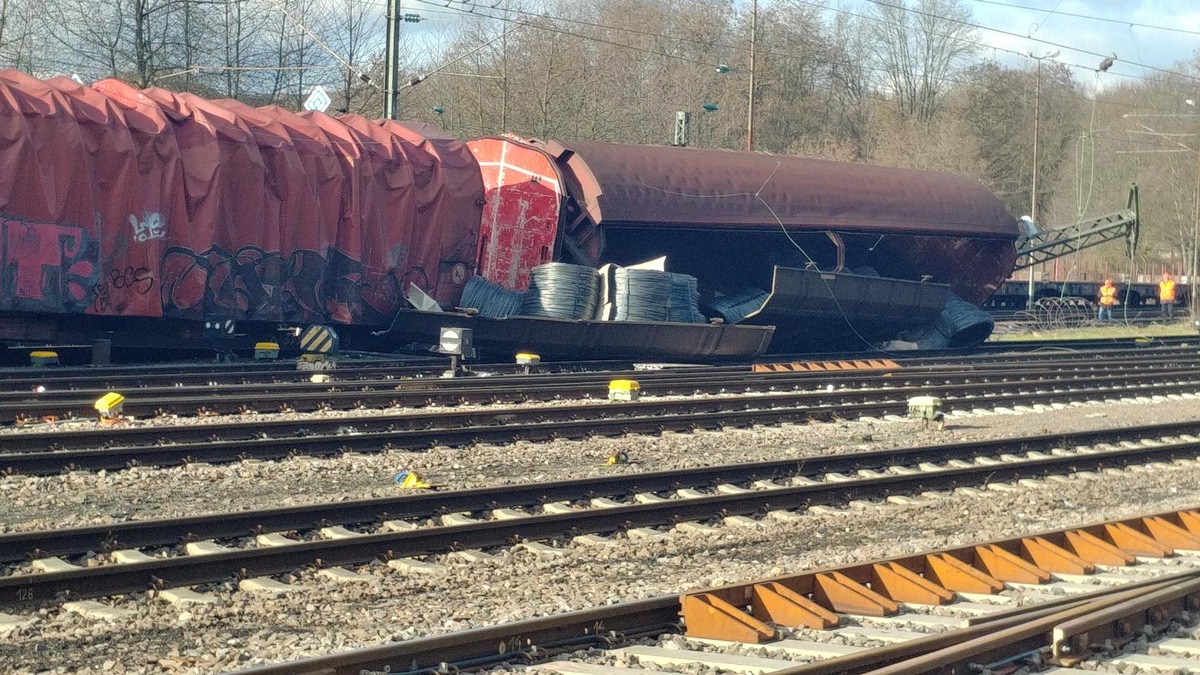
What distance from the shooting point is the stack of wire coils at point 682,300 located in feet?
73.8

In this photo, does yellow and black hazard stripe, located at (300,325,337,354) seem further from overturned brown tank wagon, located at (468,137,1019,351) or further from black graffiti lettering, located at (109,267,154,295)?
overturned brown tank wagon, located at (468,137,1019,351)

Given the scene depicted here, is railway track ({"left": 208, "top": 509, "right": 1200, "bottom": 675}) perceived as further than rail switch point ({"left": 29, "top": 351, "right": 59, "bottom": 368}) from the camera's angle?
No

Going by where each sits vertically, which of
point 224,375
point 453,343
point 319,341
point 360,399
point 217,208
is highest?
point 217,208

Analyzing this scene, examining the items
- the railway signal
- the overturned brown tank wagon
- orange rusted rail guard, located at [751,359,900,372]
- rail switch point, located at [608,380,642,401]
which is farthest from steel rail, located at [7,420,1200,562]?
the overturned brown tank wagon

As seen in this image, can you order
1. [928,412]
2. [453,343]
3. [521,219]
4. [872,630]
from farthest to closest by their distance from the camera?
1. [521,219]
2. [453,343]
3. [928,412]
4. [872,630]

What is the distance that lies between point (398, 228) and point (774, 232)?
8507 mm

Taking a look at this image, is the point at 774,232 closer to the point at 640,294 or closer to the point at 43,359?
the point at 640,294

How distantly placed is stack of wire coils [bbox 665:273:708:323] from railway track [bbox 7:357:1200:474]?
138 inches

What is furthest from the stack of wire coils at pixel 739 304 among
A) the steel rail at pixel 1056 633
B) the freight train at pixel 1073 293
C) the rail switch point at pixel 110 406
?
the freight train at pixel 1073 293

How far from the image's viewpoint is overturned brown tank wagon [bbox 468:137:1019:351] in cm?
2328

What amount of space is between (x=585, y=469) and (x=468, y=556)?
3.51 metres

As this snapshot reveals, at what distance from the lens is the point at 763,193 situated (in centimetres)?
2561

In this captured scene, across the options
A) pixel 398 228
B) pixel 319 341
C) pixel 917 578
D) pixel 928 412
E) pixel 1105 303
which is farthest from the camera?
pixel 1105 303

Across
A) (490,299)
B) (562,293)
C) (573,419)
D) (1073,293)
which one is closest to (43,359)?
(490,299)
